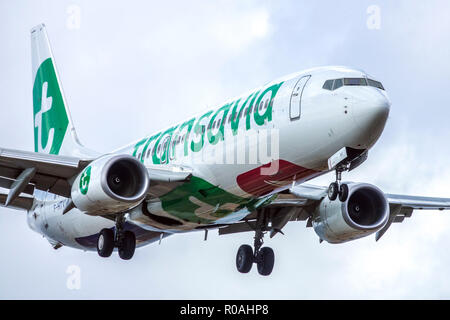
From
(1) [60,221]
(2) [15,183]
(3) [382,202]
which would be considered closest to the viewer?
(2) [15,183]

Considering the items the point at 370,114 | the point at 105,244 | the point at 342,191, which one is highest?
the point at 370,114

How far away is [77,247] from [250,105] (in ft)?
34.7

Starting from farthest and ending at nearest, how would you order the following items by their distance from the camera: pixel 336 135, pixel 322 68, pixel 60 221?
1. pixel 60 221
2. pixel 322 68
3. pixel 336 135

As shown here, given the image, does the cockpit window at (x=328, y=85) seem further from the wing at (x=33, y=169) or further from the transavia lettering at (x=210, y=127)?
the wing at (x=33, y=169)

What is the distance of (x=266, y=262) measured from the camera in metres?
31.0

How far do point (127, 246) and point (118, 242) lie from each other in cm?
31

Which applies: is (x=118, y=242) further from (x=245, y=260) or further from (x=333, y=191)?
(x=333, y=191)

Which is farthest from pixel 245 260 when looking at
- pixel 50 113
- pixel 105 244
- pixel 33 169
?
pixel 50 113

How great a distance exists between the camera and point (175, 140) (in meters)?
27.8

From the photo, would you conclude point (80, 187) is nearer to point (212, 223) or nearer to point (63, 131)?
point (212, 223)

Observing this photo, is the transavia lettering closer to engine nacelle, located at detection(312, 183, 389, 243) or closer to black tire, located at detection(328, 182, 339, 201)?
black tire, located at detection(328, 182, 339, 201)

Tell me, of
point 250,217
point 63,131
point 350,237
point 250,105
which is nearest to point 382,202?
point 350,237

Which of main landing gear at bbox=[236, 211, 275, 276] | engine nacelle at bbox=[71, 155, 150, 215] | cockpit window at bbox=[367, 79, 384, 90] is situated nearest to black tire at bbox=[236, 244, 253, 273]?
main landing gear at bbox=[236, 211, 275, 276]

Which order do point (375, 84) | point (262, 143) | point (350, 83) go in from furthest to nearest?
point (262, 143), point (375, 84), point (350, 83)
